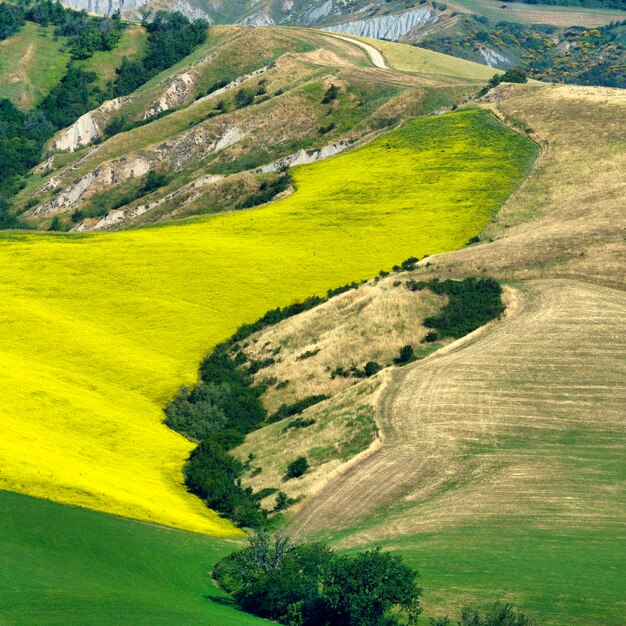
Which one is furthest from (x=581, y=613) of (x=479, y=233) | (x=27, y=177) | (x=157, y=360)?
(x=27, y=177)

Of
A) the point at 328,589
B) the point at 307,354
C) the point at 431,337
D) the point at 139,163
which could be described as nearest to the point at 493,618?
the point at 328,589

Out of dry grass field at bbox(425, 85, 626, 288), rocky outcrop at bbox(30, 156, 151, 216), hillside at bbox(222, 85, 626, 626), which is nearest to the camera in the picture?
hillside at bbox(222, 85, 626, 626)

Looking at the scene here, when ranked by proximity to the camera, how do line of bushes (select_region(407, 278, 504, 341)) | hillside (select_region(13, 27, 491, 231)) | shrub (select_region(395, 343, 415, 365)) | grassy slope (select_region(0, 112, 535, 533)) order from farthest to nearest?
hillside (select_region(13, 27, 491, 231))
line of bushes (select_region(407, 278, 504, 341))
shrub (select_region(395, 343, 415, 365))
grassy slope (select_region(0, 112, 535, 533))

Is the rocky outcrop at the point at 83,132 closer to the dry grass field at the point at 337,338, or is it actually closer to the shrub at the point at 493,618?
the dry grass field at the point at 337,338

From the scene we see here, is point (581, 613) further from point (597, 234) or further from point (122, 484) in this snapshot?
point (597, 234)

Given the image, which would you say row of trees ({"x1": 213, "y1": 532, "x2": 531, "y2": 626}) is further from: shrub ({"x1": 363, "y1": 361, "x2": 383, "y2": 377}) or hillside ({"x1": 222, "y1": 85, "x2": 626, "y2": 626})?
shrub ({"x1": 363, "y1": 361, "x2": 383, "y2": 377})

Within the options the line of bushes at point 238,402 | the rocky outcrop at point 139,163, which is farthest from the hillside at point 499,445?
the rocky outcrop at point 139,163

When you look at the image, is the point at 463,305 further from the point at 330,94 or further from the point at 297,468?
the point at 330,94

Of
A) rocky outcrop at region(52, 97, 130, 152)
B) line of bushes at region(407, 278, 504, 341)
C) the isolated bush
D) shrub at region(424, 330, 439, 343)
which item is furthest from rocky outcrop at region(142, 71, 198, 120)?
shrub at region(424, 330, 439, 343)
